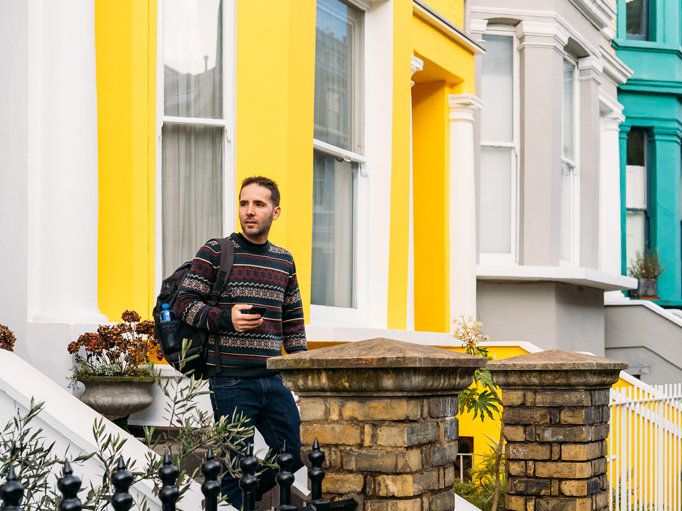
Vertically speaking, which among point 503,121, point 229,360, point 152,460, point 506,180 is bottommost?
point 152,460

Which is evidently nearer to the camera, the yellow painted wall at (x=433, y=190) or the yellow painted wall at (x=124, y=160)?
the yellow painted wall at (x=124, y=160)

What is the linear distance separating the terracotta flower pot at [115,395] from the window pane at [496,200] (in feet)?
21.3

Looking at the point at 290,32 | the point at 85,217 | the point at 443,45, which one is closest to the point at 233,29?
the point at 290,32

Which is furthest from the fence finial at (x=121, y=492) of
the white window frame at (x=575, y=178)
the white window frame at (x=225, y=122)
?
the white window frame at (x=575, y=178)

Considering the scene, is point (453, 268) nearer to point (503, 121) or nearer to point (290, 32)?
point (503, 121)

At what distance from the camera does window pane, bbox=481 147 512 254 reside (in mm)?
10797

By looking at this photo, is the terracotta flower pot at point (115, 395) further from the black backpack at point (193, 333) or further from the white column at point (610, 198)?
the white column at point (610, 198)

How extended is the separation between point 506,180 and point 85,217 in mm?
6657

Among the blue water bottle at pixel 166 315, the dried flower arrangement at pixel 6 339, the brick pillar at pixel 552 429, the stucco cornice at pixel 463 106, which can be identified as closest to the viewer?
→ the blue water bottle at pixel 166 315

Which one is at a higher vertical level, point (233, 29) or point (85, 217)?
point (233, 29)

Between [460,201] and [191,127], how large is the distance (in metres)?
4.04

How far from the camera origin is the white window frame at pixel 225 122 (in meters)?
5.70

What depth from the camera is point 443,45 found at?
8.83 meters

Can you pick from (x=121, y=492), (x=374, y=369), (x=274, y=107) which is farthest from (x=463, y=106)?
(x=121, y=492)
